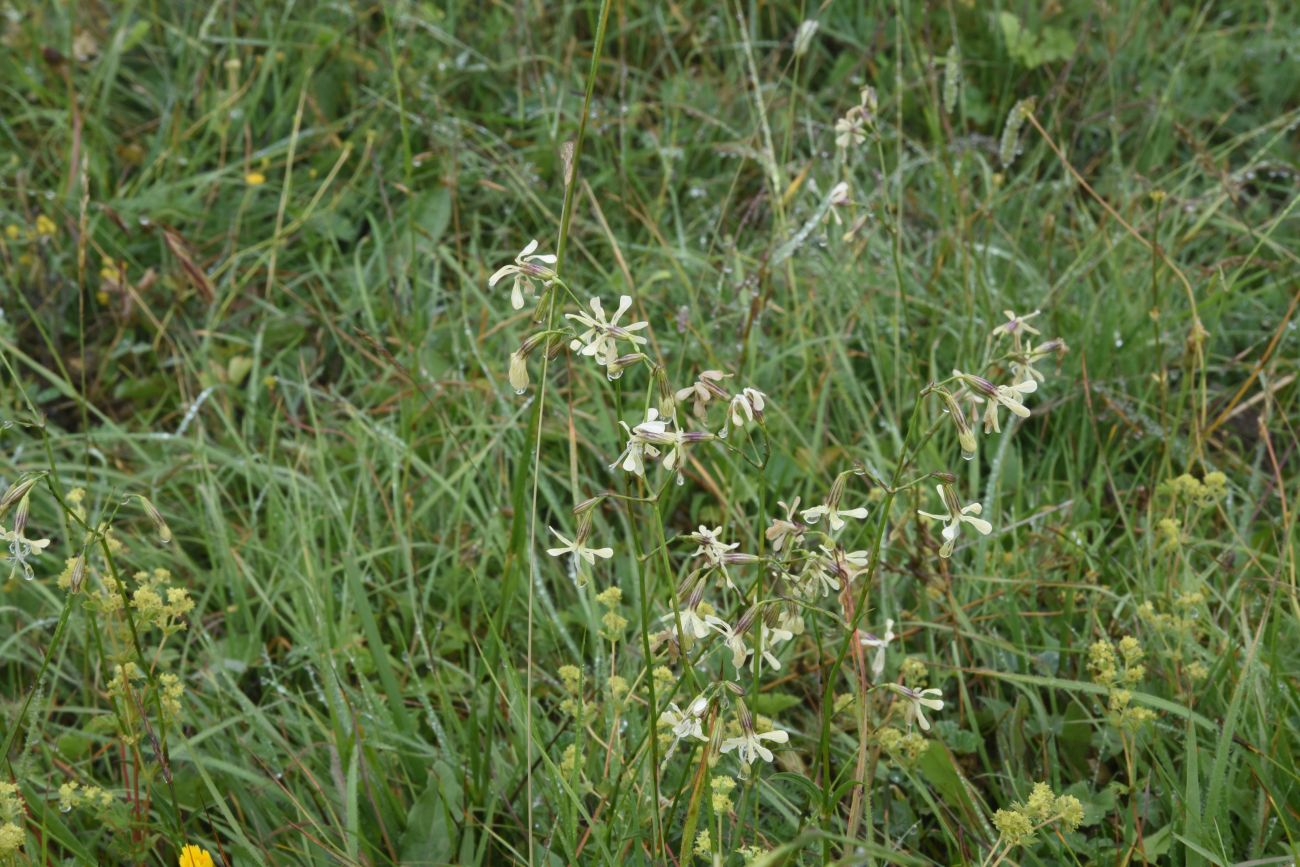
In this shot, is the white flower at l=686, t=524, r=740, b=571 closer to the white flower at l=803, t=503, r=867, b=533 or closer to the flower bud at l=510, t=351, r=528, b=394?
the white flower at l=803, t=503, r=867, b=533

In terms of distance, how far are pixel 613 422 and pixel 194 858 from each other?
1.23 metres

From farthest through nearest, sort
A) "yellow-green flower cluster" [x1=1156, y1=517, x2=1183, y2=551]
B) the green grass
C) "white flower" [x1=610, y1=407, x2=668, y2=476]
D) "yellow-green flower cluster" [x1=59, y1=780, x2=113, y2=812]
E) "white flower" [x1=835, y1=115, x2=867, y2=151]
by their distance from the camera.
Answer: "white flower" [x1=835, y1=115, x2=867, y2=151] → "yellow-green flower cluster" [x1=1156, y1=517, x2=1183, y2=551] → the green grass → "yellow-green flower cluster" [x1=59, y1=780, x2=113, y2=812] → "white flower" [x1=610, y1=407, x2=668, y2=476]

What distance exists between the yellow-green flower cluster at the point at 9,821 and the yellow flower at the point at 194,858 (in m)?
0.19

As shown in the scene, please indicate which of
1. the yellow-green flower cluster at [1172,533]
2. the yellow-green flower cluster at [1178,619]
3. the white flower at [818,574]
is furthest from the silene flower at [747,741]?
the yellow-green flower cluster at [1172,533]

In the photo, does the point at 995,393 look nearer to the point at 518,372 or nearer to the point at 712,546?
the point at 712,546

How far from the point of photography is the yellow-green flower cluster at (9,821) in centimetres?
129

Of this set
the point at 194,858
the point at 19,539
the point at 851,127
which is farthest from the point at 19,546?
the point at 851,127

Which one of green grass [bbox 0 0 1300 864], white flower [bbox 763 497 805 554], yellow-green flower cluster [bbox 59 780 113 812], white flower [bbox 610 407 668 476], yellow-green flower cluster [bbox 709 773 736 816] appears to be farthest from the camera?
green grass [bbox 0 0 1300 864]

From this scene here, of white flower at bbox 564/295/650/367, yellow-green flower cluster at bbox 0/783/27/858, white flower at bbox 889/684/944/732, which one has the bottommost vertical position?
yellow-green flower cluster at bbox 0/783/27/858

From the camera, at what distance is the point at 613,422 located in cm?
255

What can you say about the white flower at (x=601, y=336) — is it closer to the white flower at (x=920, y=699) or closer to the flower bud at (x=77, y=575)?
the white flower at (x=920, y=699)

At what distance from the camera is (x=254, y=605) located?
7.68 ft

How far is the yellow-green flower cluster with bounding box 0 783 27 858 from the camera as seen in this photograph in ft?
4.24

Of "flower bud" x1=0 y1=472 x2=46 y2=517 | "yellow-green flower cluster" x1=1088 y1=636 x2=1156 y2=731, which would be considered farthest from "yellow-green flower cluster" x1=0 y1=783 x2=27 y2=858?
"yellow-green flower cluster" x1=1088 y1=636 x2=1156 y2=731
